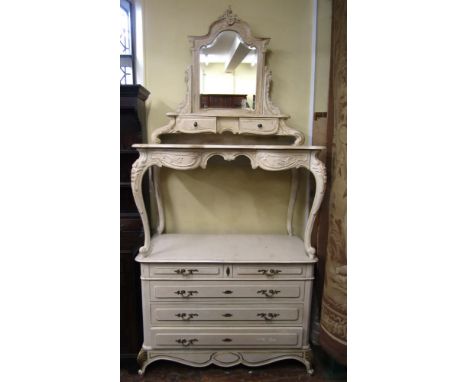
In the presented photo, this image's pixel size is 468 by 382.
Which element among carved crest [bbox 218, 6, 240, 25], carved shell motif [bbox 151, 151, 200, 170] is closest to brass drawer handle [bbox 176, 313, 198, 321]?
carved shell motif [bbox 151, 151, 200, 170]

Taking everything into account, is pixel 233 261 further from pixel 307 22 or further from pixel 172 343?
pixel 307 22

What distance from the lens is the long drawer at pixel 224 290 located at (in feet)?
Answer: 5.22

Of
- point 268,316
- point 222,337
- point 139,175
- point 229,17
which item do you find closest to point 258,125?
point 229,17

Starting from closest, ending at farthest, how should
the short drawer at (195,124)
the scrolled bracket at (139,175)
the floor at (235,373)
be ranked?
the scrolled bracket at (139,175), the floor at (235,373), the short drawer at (195,124)

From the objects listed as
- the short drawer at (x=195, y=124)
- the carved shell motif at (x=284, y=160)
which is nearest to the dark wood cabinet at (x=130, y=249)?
the short drawer at (x=195, y=124)

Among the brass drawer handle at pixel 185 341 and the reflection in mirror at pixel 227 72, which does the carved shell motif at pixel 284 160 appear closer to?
the reflection in mirror at pixel 227 72

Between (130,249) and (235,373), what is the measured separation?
0.93 metres

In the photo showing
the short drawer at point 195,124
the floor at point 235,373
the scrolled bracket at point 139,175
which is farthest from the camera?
the short drawer at point 195,124

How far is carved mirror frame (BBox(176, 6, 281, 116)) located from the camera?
171cm

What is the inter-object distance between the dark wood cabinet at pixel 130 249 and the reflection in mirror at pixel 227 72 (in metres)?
0.38

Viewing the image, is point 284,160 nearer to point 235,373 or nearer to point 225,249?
point 225,249

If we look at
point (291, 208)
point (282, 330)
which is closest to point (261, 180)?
point (291, 208)

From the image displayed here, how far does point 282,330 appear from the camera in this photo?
163cm

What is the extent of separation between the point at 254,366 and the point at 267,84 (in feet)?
5.40
